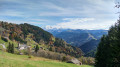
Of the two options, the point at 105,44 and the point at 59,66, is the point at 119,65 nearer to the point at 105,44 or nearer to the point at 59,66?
the point at 105,44

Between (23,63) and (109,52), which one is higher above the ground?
(109,52)

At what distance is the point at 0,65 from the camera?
1841cm

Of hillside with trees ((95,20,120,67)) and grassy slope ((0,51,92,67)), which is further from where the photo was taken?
hillside with trees ((95,20,120,67))

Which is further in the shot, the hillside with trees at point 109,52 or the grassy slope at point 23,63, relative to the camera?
the hillside with trees at point 109,52

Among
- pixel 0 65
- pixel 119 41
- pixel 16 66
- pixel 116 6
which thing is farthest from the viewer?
pixel 119 41

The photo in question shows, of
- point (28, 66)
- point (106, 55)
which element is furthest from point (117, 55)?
point (28, 66)

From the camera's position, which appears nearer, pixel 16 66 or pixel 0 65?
pixel 0 65

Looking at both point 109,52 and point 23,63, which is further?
point 109,52

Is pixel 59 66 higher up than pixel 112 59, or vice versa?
pixel 112 59

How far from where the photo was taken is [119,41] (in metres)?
23.8

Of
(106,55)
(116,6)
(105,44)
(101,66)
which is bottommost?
(101,66)

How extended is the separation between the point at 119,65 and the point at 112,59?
86.0 inches

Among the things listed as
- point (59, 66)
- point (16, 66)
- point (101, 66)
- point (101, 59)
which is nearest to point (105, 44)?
point (101, 59)

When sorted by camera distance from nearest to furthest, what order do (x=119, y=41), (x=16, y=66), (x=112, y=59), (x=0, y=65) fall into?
(x=0, y=65)
(x=16, y=66)
(x=119, y=41)
(x=112, y=59)
